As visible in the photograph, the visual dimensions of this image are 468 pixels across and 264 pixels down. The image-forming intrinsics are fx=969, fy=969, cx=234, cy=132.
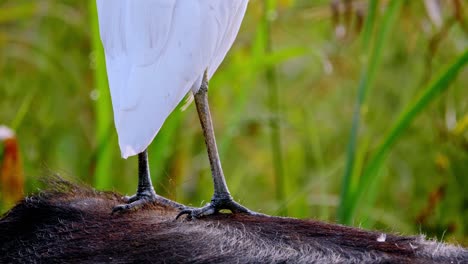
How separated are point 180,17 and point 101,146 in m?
0.61

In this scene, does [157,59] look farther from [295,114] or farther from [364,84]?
[295,114]

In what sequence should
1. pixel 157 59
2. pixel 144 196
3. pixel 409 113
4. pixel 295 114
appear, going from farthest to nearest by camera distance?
pixel 295 114, pixel 409 113, pixel 144 196, pixel 157 59

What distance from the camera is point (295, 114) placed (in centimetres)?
337

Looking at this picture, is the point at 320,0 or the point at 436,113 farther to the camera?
the point at 320,0

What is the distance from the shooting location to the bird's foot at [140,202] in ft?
5.07

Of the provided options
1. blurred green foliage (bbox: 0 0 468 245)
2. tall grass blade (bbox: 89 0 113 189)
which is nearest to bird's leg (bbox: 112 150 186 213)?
tall grass blade (bbox: 89 0 113 189)

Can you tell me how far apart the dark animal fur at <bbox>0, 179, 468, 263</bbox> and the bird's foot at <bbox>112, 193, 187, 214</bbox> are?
21 millimetres

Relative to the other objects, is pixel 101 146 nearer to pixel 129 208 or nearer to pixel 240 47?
pixel 129 208

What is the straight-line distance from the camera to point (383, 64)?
11.2ft

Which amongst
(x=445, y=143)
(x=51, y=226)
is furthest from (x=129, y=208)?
(x=445, y=143)

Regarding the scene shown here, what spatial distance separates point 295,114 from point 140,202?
1719 mm

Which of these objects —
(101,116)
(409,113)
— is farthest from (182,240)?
(101,116)

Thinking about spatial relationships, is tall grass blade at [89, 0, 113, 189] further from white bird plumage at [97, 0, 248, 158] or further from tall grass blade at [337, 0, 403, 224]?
tall grass blade at [337, 0, 403, 224]

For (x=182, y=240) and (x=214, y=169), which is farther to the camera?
(x=214, y=169)
